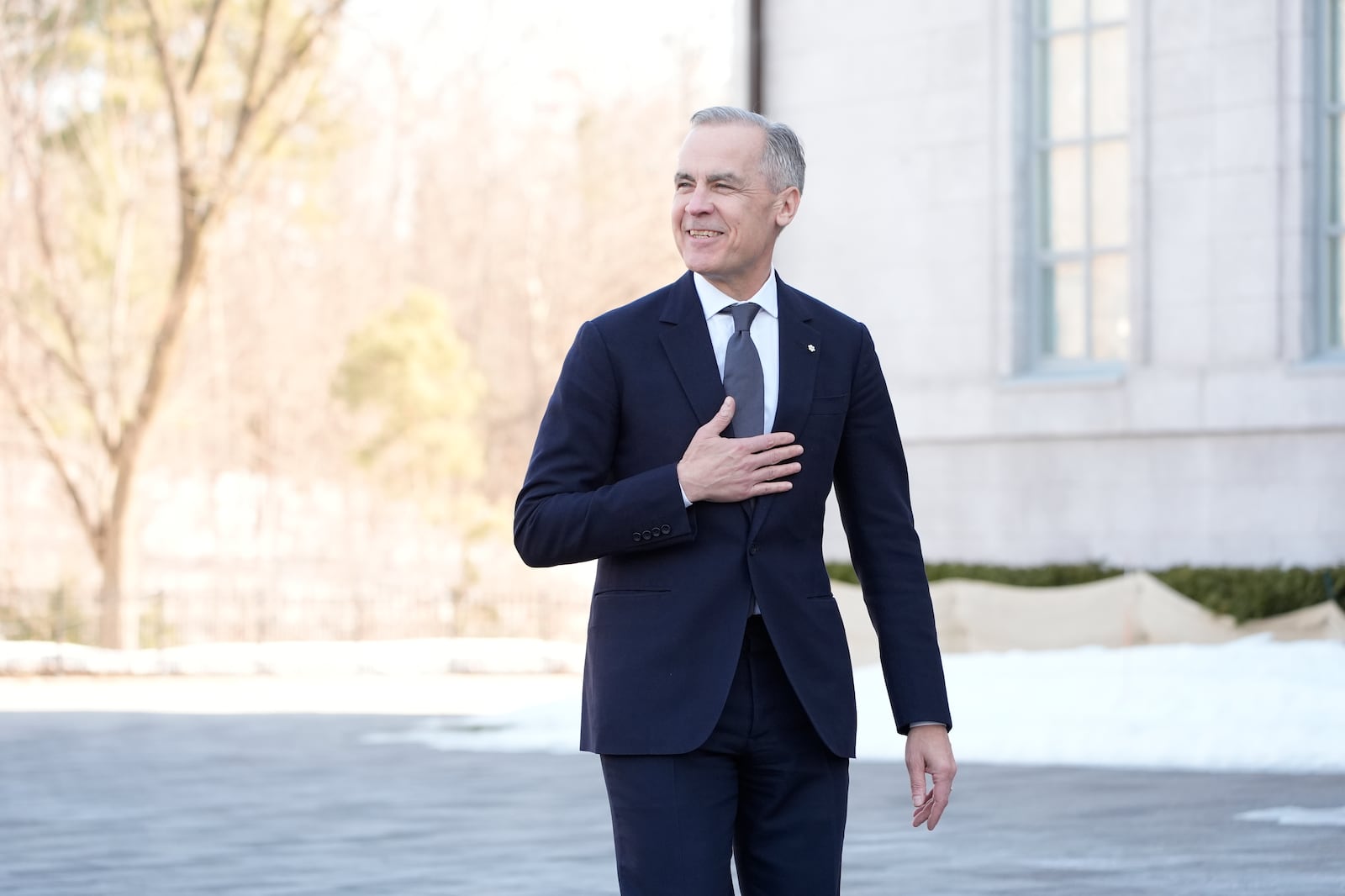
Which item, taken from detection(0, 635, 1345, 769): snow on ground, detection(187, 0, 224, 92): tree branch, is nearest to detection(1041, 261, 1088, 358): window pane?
detection(0, 635, 1345, 769): snow on ground

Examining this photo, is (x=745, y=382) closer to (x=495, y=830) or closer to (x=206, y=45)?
(x=495, y=830)

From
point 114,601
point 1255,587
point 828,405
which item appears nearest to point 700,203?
point 828,405

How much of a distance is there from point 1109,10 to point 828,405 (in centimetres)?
1633

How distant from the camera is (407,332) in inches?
1414

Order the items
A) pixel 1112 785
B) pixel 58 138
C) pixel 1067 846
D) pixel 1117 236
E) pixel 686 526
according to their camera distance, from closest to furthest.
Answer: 1. pixel 686 526
2. pixel 1067 846
3. pixel 1112 785
4. pixel 1117 236
5. pixel 58 138

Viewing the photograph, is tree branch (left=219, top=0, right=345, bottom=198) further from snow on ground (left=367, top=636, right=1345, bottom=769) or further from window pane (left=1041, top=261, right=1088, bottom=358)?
snow on ground (left=367, top=636, right=1345, bottom=769)

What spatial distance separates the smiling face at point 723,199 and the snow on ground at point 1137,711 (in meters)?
9.46

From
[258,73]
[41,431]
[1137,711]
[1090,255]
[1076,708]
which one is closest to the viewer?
[1137,711]

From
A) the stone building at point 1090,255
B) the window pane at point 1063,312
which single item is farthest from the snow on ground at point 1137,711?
the window pane at point 1063,312

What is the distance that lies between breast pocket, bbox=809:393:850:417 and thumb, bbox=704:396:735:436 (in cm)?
22

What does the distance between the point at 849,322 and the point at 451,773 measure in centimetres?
988

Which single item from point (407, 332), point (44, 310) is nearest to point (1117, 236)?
point (407, 332)

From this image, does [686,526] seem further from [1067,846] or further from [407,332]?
[407,332]

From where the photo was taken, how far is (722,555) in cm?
358
